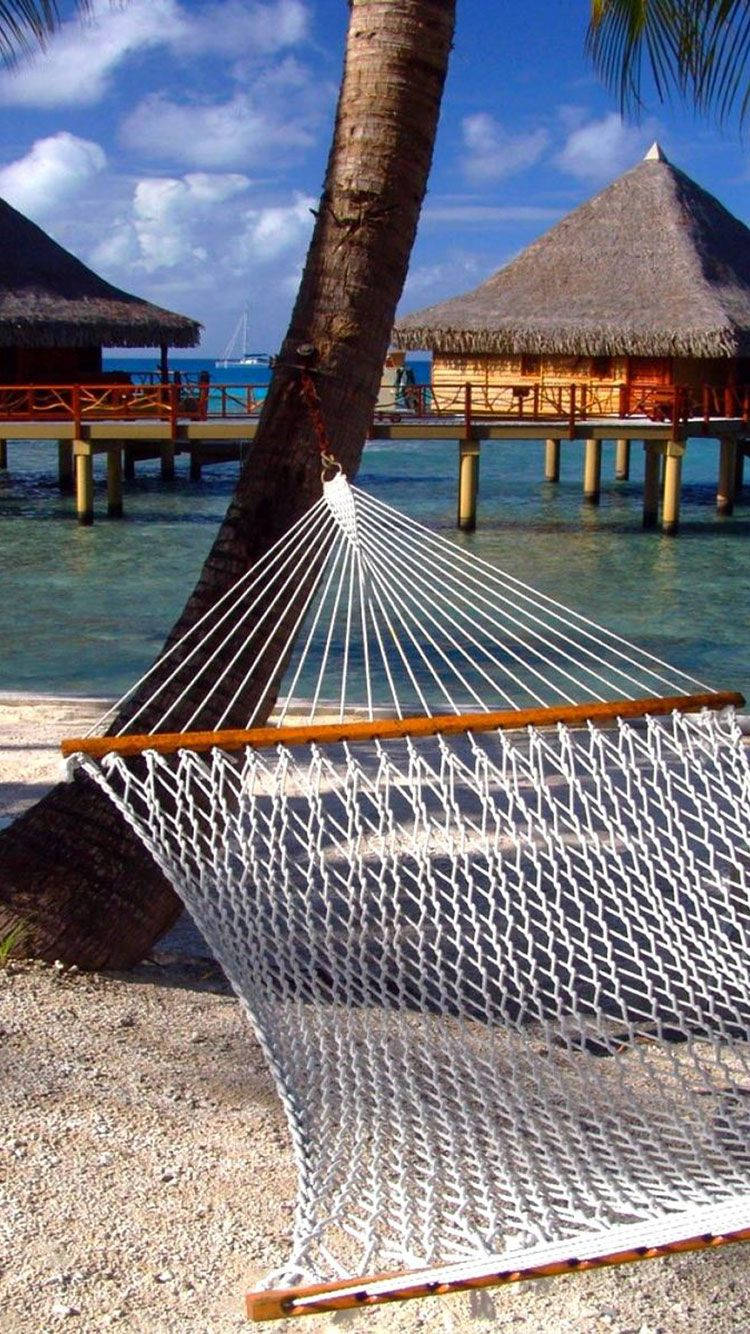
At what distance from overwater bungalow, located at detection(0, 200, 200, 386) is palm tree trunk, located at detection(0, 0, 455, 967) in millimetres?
16380

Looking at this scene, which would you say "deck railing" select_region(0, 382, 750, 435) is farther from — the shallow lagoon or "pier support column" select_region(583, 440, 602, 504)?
the shallow lagoon

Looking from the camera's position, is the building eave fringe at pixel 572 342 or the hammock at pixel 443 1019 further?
the building eave fringe at pixel 572 342

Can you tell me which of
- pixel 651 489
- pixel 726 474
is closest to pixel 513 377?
pixel 651 489

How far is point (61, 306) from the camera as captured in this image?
19.8 m

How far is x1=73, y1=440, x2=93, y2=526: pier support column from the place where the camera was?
17.5 meters

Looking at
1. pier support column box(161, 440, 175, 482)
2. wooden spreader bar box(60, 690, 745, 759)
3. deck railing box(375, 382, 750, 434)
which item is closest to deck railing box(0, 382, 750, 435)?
deck railing box(375, 382, 750, 434)

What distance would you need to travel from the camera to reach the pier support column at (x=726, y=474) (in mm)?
20281

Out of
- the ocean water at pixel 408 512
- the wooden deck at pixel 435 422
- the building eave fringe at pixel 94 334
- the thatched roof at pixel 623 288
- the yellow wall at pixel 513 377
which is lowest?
the ocean water at pixel 408 512

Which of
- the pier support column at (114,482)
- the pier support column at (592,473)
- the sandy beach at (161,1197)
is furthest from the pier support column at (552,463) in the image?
the sandy beach at (161,1197)

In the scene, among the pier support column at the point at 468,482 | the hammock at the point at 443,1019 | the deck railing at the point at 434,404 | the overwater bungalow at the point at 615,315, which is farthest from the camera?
the overwater bungalow at the point at 615,315

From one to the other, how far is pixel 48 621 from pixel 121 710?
9261 millimetres

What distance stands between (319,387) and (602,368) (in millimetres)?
18143

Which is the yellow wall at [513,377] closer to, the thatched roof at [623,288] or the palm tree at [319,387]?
the thatched roof at [623,288]

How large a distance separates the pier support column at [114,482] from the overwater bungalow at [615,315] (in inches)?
170
